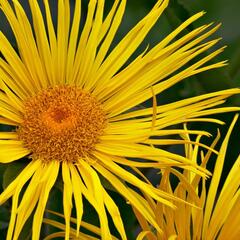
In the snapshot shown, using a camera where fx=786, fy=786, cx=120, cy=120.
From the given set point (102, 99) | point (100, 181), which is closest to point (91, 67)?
point (102, 99)

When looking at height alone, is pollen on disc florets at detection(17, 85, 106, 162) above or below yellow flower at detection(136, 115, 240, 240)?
above

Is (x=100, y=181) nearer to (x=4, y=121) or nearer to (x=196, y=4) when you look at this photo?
(x=4, y=121)

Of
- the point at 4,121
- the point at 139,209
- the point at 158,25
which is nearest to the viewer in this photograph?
the point at 139,209

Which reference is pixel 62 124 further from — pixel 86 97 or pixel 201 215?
pixel 201 215

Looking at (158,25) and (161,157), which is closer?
(161,157)

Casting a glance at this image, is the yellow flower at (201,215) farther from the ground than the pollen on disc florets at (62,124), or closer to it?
closer to it

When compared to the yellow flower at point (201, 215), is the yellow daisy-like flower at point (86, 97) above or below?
above
